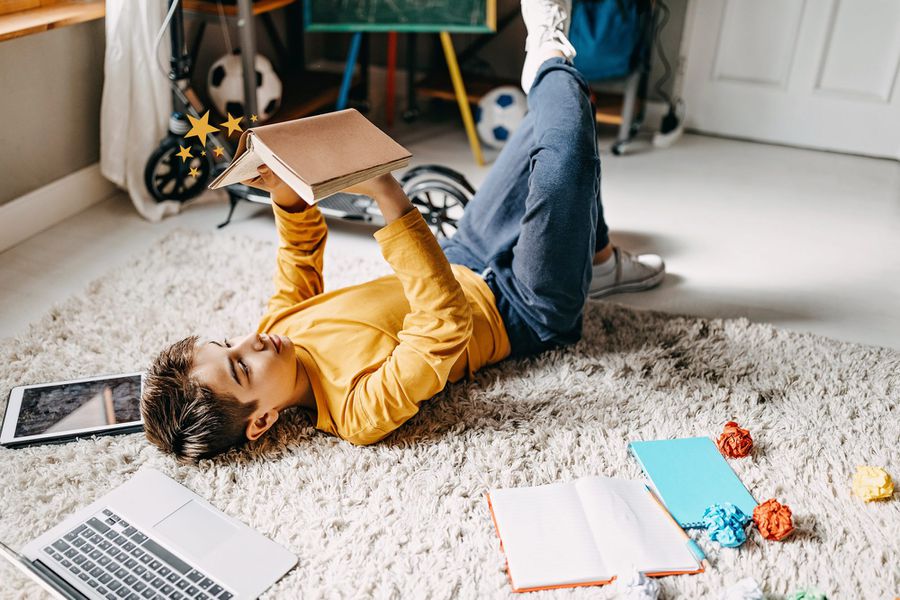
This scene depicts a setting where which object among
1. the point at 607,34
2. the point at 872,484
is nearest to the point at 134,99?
the point at 607,34

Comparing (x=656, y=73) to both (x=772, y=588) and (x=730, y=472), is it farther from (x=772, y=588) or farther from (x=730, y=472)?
(x=772, y=588)

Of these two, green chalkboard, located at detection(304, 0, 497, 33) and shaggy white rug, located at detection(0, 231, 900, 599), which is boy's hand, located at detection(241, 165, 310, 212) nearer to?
shaggy white rug, located at detection(0, 231, 900, 599)

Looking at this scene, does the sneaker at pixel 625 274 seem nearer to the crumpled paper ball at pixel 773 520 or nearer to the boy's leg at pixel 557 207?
the boy's leg at pixel 557 207

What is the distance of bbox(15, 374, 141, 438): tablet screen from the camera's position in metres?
1.59

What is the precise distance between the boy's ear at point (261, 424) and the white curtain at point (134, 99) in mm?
1280

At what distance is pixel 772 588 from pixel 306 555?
77 centimetres

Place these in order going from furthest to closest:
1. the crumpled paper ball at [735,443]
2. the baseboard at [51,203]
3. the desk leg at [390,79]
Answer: the desk leg at [390,79], the baseboard at [51,203], the crumpled paper ball at [735,443]

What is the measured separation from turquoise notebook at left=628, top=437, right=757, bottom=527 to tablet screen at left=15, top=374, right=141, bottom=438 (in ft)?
3.42

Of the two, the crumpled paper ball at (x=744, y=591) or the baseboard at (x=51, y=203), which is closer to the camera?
the crumpled paper ball at (x=744, y=591)

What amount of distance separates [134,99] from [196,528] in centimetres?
159

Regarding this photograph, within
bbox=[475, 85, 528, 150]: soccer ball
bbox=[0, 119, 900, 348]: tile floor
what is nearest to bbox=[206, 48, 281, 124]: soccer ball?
bbox=[0, 119, 900, 348]: tile floor

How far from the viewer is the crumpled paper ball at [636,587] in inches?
48.6

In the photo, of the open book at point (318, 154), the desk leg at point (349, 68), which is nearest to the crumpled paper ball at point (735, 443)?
the open book at point (318, 154)

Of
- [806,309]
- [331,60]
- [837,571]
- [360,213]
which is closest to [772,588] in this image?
[837,571]
